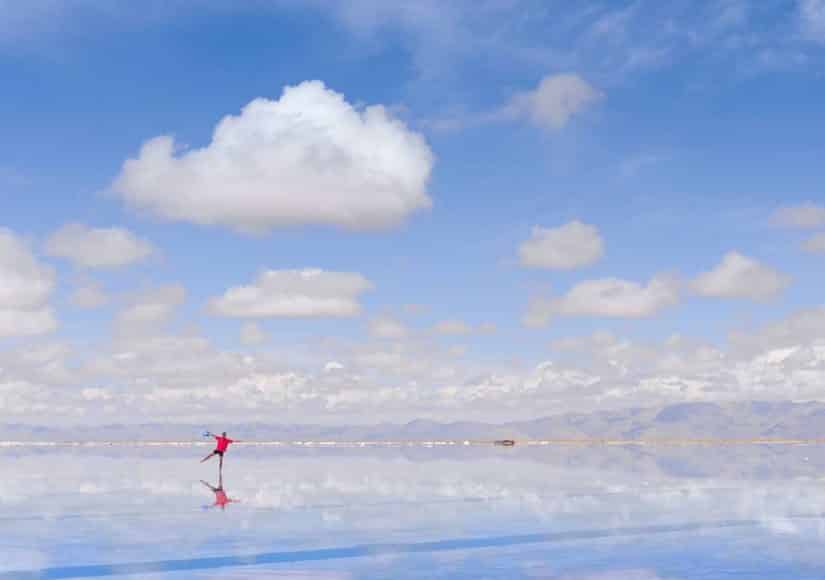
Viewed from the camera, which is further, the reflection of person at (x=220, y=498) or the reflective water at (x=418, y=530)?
the reflection of person at (x=220, y=498)

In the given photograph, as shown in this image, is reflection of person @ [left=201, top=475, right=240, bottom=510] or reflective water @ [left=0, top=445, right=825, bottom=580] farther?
reflection of person @ [left=201, top=475, right=240, bottom=510]

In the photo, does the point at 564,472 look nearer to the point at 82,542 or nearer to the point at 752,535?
the point at 752,535

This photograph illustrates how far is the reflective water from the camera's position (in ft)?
81.3

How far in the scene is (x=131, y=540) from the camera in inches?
1177

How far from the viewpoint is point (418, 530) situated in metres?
32.3

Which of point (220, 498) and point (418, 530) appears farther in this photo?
point (220, 498)

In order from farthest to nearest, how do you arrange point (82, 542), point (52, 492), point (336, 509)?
1. point (52, 492)
2. point (336, 509)
3. point (82, 542)

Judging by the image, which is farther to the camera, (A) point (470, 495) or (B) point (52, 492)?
(B) point (52, 492)

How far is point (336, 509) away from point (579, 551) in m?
14.0

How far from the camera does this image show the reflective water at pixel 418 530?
24.8 metres

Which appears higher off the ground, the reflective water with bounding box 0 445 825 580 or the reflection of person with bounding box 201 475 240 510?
the reflection of person with bounding box 201 475 240 510

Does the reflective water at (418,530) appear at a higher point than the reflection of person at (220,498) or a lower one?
lower

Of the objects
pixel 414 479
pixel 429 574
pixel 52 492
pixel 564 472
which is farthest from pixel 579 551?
pixel 564 472

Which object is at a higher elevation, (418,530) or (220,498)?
(220,498)
